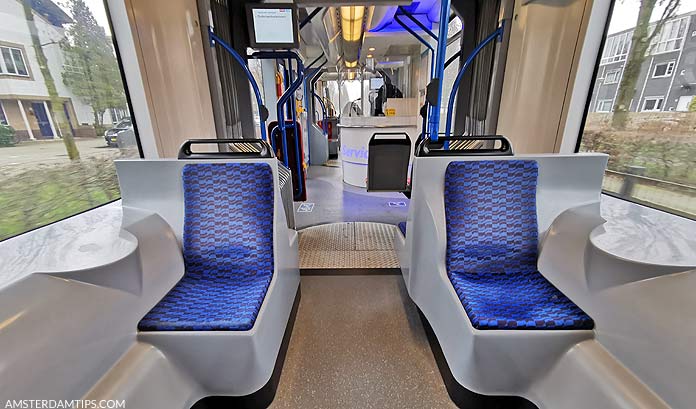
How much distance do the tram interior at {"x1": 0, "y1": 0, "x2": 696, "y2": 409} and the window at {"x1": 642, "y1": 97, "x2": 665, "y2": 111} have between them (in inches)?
0.8

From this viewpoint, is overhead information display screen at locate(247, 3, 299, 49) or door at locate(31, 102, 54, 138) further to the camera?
overhead information display screen at locate(247, 3, 299, 49)

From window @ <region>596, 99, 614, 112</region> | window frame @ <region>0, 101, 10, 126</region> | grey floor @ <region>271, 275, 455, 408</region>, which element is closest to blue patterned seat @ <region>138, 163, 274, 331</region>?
grey floor @ <region>271, 275, 455, 408</region>

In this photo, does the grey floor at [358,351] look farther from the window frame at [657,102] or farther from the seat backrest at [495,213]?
the window frame at [657,102]

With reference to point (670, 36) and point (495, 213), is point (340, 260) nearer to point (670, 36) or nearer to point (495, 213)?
point (495, 213)

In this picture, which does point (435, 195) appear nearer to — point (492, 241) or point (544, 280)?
point (492, 241)

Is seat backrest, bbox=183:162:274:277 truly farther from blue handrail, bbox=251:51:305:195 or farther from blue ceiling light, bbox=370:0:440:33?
blue ceiling light, bbox=370:0:440:33

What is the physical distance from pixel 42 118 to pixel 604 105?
313cm

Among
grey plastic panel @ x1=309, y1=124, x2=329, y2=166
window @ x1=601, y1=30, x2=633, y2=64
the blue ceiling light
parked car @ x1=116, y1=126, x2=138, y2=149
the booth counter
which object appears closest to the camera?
window @ x1=601, y1=30, x2=633, y2=64

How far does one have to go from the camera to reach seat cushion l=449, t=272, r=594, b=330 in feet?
3.82

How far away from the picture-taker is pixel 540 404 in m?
1.18

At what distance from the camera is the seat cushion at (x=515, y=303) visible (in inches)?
45.8

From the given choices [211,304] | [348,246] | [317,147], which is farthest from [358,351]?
[317,147]

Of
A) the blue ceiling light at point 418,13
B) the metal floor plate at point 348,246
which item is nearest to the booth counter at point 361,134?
the blue ceiling light at point 418,13

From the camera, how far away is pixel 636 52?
1.61 metres
